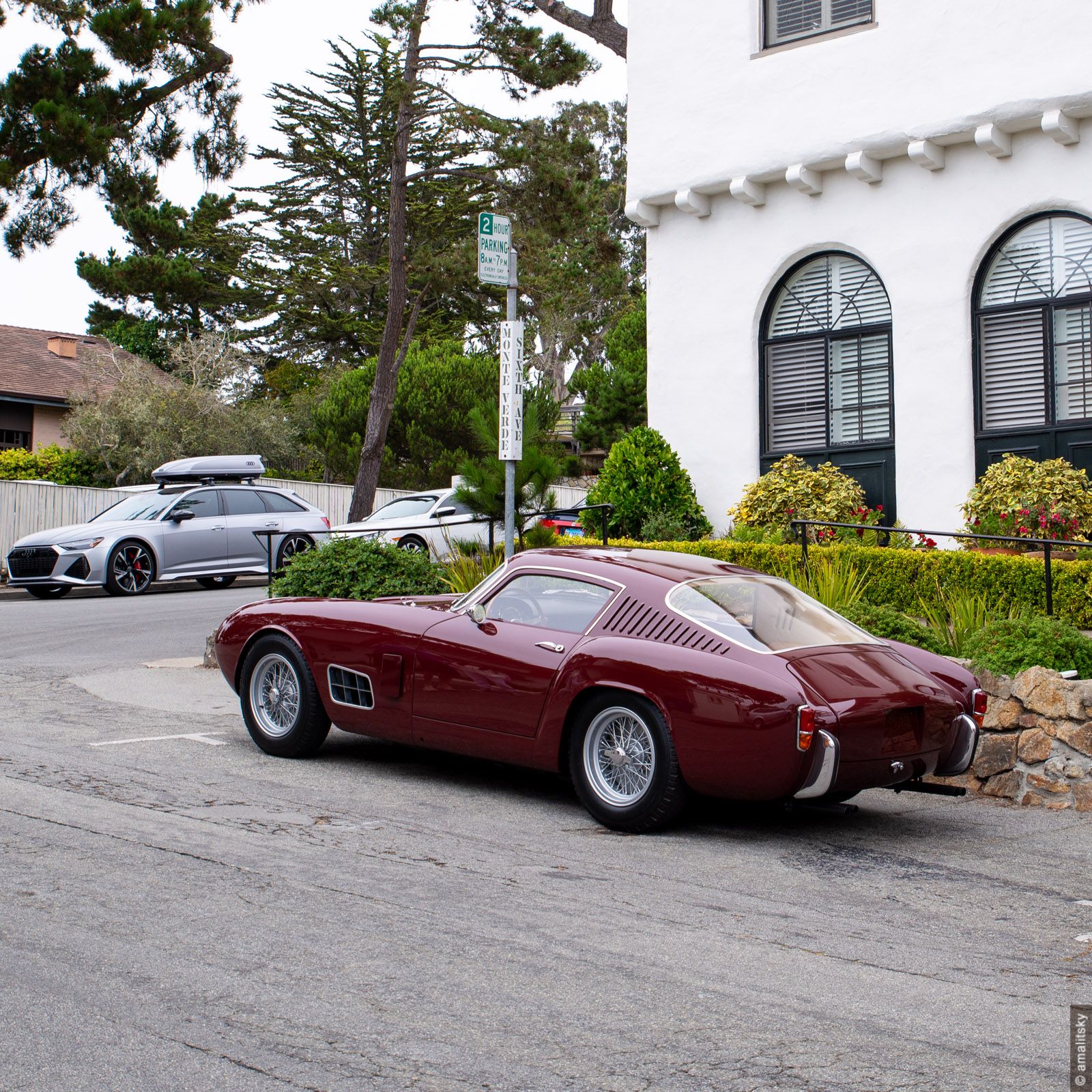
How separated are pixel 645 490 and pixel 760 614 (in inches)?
357

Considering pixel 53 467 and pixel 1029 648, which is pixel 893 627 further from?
pixel 53 467

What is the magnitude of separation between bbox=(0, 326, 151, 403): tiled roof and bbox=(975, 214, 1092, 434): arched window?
26411 mm

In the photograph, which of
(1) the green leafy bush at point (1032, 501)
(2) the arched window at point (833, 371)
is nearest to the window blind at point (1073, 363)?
(1) the green leafy bush at point (1032, 501)

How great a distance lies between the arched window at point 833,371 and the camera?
15.4 metres

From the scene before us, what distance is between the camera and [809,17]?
15.7 meters

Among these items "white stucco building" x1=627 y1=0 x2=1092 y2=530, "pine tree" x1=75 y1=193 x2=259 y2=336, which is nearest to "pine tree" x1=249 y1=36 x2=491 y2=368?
"pine tree" x1=75 y1=193 x2=259 y2=336

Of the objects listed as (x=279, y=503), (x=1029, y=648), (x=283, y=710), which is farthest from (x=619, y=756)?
(x=279, y=503)

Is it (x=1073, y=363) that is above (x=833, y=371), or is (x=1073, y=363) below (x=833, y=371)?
below

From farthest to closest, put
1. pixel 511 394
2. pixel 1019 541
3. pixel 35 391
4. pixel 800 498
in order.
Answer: pixel 35 391
pixel 800 498
pixel 1019 541
pixel 511 394

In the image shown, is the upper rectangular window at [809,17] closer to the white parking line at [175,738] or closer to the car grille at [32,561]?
the white parking line at [175,738]

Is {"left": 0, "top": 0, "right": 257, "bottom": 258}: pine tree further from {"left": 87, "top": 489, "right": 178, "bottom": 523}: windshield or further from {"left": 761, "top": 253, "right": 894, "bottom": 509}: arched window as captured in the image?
{"left": 761, "top": 253, "right": 894, "bottom": 509}: arched window

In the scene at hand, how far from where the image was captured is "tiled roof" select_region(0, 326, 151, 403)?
3609 cm

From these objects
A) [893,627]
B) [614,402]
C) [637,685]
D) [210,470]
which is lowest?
[637,685]

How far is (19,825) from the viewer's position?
6.45 m
